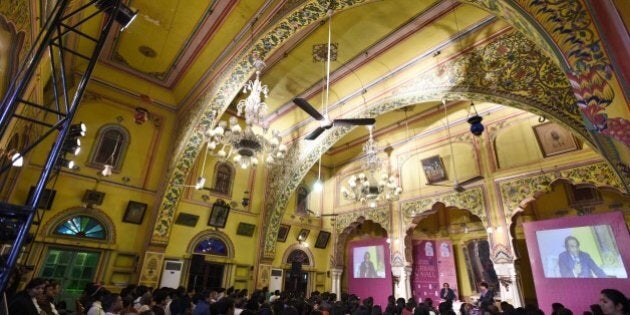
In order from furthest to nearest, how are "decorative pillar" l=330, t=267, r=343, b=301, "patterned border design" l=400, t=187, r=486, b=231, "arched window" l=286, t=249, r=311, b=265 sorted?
"decorative pillar" l=330, t=267, r=343, b=301, "arched window" l=286, t=249, r=311, b=265, "patterned border design" l=400, t=187, r=486, b=231

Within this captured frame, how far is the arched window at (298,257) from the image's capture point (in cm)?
1045

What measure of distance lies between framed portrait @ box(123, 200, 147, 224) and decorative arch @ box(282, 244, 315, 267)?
4596mm

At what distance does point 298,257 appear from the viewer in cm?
1068

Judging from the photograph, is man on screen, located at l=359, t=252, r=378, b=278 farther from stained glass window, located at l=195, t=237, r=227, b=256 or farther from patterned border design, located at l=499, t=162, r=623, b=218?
stained glass window, located at l=195, t=237, r=227, b=256

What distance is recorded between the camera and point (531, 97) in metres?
4.87

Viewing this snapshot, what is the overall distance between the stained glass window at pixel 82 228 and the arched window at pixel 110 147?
4.12ft

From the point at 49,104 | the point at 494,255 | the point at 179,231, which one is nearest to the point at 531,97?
the point at 494,255

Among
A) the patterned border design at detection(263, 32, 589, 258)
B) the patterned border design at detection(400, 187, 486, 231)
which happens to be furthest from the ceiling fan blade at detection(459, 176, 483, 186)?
the patterned border design at detection(263, 32, 589, 258)

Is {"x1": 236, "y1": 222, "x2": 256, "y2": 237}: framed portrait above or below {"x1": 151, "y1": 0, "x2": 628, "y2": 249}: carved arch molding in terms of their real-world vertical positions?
below

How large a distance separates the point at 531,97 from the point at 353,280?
7.59m

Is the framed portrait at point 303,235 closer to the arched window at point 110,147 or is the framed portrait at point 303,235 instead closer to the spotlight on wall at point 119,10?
the arched window at point 110,147

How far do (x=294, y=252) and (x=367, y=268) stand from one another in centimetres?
255

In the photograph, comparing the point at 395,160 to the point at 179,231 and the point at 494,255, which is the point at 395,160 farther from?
the point at 179,231

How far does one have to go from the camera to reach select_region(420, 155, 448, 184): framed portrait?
Answer: 344 inches
